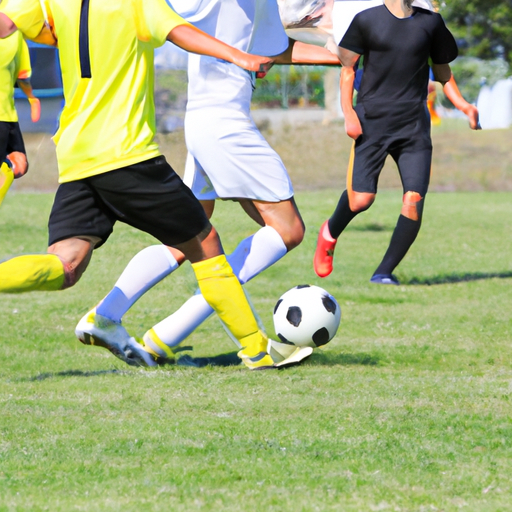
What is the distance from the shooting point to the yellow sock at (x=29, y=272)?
4.55m

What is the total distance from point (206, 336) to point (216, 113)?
1.75 metres

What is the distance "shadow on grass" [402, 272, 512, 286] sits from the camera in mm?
8789

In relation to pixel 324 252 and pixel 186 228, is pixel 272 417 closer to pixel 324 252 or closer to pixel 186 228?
pixel 186 228

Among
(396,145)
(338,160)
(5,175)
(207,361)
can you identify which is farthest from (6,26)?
(338,160)

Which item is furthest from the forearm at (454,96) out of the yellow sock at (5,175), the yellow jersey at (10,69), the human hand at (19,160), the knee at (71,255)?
the knee at (71,255)

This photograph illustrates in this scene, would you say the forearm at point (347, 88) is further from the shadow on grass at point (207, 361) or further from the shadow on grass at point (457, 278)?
the shadow on grass at point (207, 361)

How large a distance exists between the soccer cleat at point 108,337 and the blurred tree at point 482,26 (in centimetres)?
3090

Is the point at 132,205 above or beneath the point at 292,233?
above

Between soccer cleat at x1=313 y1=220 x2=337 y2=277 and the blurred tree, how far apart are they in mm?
27627

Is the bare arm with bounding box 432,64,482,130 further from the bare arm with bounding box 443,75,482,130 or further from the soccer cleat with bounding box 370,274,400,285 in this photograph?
the soccer cleat with bounding box 370,274,400,285

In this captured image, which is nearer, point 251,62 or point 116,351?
point 251,62

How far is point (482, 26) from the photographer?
116 feet

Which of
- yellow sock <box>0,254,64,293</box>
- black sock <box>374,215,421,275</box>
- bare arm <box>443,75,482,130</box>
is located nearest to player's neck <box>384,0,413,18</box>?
bare arm <box>443,75,482,130</box>

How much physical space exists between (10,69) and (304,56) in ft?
9.16
